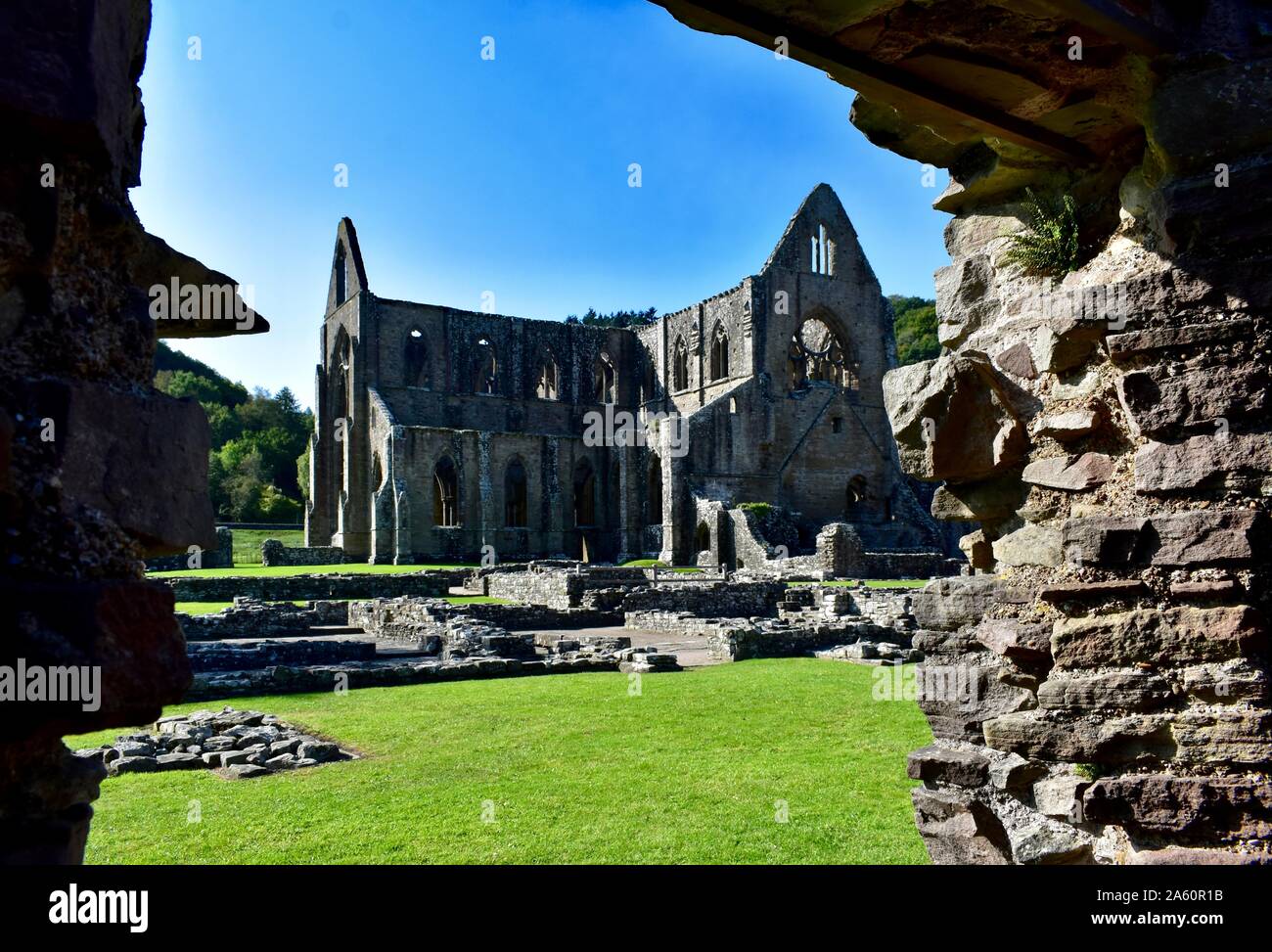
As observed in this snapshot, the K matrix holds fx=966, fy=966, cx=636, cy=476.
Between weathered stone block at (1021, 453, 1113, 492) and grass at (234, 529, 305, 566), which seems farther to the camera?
grass at (234, 529, 305, 566)

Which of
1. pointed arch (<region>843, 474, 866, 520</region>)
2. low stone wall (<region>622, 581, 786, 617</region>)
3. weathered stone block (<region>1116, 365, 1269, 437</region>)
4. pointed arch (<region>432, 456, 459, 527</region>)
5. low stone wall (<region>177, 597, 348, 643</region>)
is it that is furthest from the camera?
pointed arch (<region>843, 474, 866, 520</region>)

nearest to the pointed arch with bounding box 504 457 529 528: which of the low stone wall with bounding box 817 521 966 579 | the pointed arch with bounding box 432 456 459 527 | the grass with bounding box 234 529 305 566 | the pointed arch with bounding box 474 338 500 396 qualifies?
the pointed arch with bounding box 432 456 459 527

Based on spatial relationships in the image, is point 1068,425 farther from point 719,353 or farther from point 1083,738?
point 719,353

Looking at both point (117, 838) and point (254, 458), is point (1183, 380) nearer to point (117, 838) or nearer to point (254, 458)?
point (117, 838)

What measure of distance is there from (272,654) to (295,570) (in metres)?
18.2

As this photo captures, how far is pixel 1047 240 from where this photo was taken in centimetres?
436

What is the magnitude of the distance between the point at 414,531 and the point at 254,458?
25232 millimetres

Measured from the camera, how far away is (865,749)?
25.4 feet

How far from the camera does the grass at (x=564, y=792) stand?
5297mm

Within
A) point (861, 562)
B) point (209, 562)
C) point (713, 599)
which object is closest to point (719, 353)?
point (861, 562)

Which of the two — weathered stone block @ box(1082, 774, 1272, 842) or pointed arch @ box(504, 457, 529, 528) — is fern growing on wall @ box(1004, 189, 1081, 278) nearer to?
weathered stone block @ box(1082, 774, 1272, 842)

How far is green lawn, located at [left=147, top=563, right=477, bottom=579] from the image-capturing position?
93.6 feet

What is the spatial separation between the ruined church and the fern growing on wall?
28.1 metres
